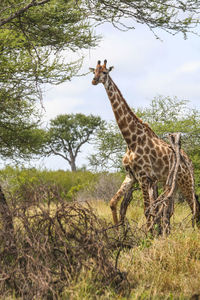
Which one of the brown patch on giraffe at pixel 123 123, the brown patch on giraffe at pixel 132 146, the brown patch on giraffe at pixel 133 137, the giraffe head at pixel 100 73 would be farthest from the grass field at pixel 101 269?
the giraffe head at pixel 100 73

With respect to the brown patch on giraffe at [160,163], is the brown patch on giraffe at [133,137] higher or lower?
higher

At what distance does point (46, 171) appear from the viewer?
2505cm

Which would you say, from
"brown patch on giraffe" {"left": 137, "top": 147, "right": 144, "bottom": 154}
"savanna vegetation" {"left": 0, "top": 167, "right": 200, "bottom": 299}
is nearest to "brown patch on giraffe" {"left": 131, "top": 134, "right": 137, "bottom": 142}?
"brown patch on giraffe" {"left": 137, "top": 147, "right": 144, "bottom": 154}

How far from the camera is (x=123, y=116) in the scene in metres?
7.73

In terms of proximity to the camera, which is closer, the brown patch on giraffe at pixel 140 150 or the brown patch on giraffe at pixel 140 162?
the brown patch on giraffe at pixel 140 162

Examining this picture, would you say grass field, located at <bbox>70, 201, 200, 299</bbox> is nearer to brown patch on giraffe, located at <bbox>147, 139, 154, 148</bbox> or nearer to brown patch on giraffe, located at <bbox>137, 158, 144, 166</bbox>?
brown patch on giraffe, located at <bbox>137, 158, 144, 166</bbox>

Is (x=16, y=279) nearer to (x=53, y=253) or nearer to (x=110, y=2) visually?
(x=53, y=253)

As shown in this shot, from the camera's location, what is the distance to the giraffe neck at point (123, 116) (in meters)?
7.68

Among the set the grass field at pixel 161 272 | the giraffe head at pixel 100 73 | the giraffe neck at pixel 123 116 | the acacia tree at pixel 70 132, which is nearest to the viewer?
the grass field at pixel 161 272

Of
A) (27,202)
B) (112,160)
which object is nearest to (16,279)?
(27,202)

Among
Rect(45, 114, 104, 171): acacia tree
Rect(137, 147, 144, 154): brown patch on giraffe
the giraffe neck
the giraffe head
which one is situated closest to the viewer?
the giraffe head

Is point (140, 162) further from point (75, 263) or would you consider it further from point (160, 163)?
point (75, 263)

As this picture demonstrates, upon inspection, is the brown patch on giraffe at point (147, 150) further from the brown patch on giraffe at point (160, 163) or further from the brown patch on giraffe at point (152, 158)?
the brown patch on giraffe at point (160, 163)

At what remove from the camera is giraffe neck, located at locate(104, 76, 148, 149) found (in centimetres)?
768
